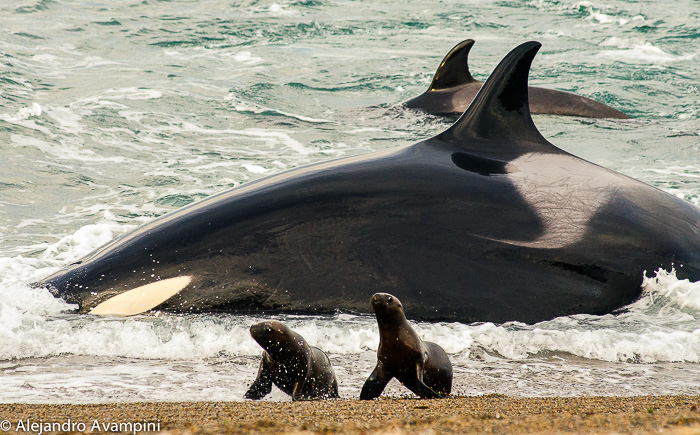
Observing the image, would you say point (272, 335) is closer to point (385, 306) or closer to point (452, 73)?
point (385, 306)

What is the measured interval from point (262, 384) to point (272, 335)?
0.28 metres

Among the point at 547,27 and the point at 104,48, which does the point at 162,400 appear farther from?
the point at 547,27

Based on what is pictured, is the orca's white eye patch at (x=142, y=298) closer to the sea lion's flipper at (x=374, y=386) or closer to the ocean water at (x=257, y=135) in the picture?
the ocean water at (x=257, y=135)

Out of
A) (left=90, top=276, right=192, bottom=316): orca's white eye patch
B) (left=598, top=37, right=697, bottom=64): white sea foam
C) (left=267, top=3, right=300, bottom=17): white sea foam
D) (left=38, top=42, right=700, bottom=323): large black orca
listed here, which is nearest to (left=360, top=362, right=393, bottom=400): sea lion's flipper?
(left=38, top=42, right=700, bottom=323): large black orca

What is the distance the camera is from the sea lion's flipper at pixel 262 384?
14.8 ft

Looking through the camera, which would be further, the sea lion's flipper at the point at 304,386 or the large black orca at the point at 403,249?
the large black orca at the point at 403,249

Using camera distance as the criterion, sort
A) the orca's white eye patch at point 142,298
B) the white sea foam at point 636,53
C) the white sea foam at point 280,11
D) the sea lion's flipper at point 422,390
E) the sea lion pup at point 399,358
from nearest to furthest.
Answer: the sea lion's flipper at point 422,390 → the sea lion pup at point 399,358 → the orca's white eye patch at point 142,298 → the white sea foam at point 636,53 → the white sea foam at point 280,11

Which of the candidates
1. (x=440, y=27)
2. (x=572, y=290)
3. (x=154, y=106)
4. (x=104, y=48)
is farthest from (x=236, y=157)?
(x=440, y=27)

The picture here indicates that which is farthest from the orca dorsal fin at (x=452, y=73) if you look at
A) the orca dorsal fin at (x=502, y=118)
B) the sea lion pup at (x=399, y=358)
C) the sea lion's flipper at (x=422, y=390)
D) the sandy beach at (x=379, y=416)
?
the sandy beach at (x=379, y=416)

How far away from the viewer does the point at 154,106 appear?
53.4 feet

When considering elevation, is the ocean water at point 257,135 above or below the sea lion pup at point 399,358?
below

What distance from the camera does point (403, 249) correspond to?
224 inches

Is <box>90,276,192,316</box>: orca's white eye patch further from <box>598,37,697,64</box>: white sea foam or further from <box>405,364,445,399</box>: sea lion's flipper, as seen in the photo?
<box>598,37,697,64</box>: white sea foam

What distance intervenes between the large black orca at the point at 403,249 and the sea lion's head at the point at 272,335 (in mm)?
973
